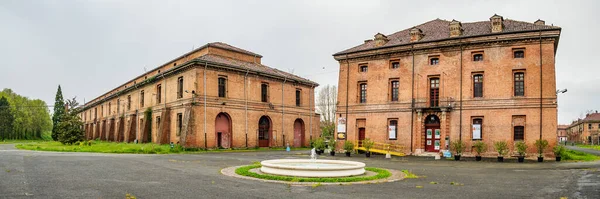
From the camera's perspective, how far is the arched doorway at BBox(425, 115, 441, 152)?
99.0ft

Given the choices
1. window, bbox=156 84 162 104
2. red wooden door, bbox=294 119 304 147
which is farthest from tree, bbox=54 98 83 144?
red wooden door, bbox=294 119 304 147

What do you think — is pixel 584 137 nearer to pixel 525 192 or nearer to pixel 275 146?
pixel 275 146

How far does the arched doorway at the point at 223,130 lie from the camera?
38562 mm

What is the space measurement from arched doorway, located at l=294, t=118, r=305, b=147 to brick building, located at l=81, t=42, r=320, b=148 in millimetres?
118

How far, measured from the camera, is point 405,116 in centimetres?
3097

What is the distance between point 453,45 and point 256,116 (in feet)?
68.5

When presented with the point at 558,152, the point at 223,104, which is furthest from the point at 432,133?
the point at 223,104

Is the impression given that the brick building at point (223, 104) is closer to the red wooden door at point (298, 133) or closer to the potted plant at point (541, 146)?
the red wooden door at point (298, 133)

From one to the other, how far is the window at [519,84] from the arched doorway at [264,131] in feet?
79.4

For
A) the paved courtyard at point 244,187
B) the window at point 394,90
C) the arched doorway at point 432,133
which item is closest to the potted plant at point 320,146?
the window at point 394,90

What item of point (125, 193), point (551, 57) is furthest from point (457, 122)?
point (125, 193)

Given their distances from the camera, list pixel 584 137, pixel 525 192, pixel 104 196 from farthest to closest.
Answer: pixel 584 137
pixel 525 192
pixel 104 196

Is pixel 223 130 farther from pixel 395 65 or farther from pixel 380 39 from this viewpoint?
pixel 395 65

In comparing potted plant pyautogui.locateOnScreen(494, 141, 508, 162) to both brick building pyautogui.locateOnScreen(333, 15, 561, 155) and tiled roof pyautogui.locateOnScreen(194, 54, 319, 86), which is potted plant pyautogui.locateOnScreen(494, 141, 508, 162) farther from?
tiled roof pyautogui.locateOnScreen(194, 54, 319, 86)
